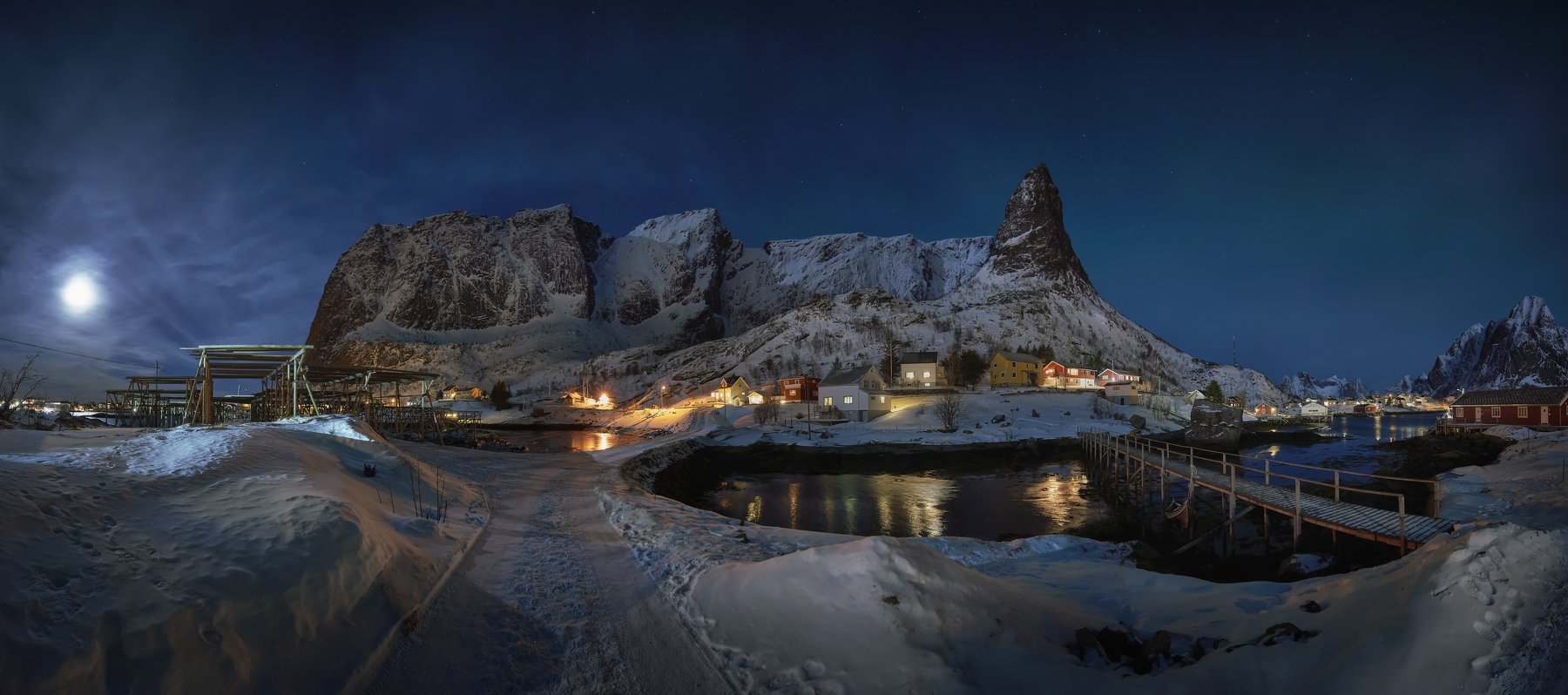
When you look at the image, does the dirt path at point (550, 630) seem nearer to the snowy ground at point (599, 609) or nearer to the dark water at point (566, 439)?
the snowy ground at point (599, 609)

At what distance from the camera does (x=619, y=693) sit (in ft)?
20.9

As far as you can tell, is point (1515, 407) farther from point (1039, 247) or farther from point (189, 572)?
point (1039, 247)

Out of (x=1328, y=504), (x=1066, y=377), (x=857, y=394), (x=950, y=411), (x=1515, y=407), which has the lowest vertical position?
(x=1328, y=504)

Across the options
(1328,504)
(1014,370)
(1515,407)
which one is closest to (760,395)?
(1014,370)

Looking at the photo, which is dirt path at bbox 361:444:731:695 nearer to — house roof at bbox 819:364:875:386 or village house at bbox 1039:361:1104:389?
house roof at bbox 819:364:875:386

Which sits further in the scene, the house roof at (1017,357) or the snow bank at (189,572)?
the house roof at (1017,357)

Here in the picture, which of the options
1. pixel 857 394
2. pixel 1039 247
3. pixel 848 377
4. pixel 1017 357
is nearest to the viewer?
pixel 857 394

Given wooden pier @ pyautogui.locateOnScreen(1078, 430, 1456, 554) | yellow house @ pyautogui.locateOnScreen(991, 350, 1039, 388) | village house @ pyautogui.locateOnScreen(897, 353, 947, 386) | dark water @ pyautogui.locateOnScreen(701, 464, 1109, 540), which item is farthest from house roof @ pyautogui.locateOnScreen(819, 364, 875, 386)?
wooden pier @ pyautogui.locateOnScreen(1078, 430, 1456, 554)

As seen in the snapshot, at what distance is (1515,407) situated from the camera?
165ft

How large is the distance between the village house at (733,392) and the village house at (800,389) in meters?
6.48

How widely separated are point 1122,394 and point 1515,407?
102ft

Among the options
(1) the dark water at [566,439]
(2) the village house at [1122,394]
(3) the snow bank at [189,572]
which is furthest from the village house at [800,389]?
(3) the snow bank at [189,572]

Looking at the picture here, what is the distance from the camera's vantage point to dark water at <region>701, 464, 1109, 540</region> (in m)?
23.5

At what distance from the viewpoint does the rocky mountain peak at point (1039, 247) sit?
597 ft
